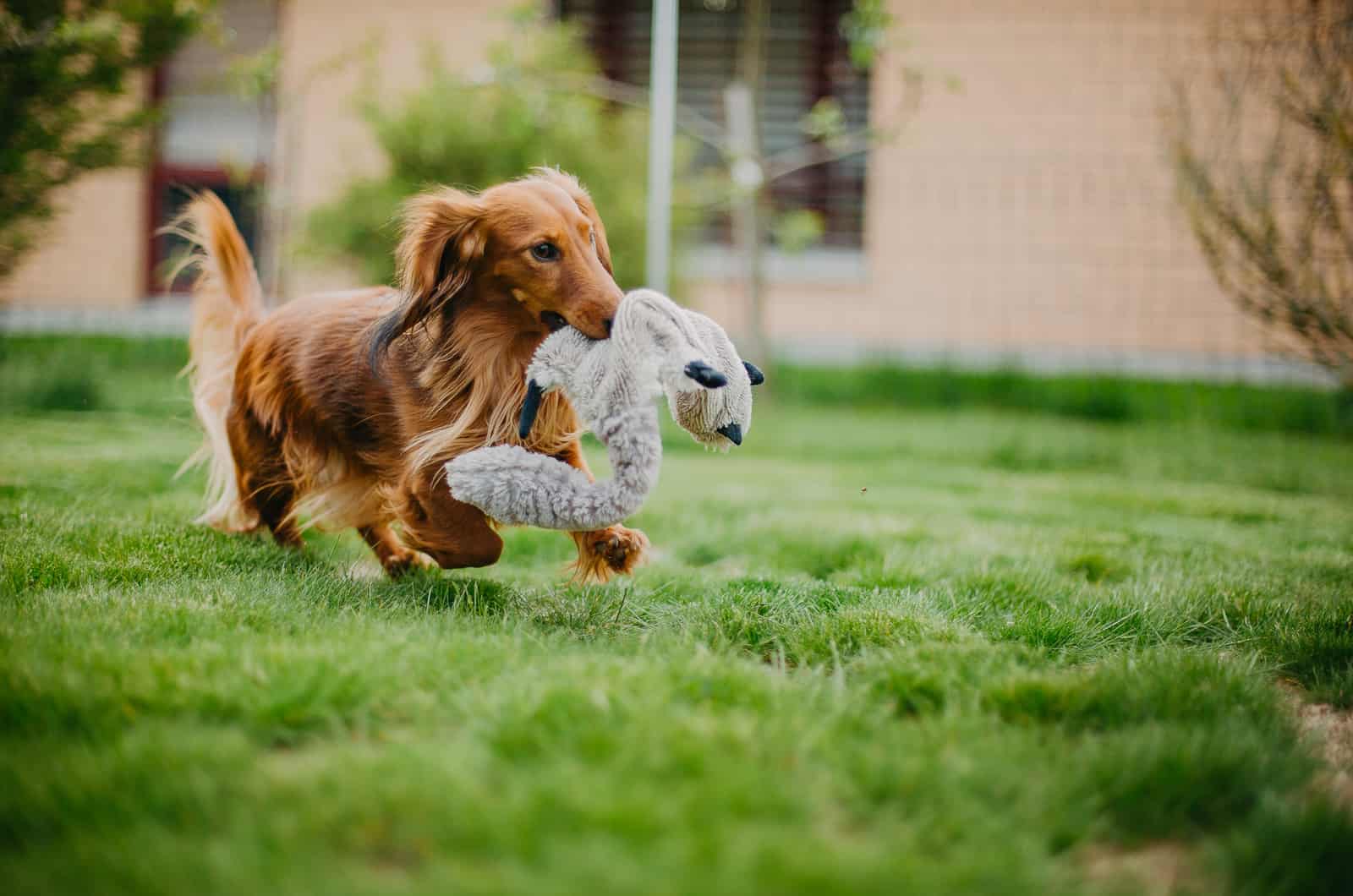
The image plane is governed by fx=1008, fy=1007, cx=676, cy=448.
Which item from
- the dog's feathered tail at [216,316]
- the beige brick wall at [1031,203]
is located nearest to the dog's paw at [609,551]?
the dog's feathered tail at [216,316]

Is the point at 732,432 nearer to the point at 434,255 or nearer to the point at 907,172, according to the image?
the point at 434,255

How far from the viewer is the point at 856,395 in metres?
8.17

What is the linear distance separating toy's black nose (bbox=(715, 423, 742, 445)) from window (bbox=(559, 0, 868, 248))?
8.61 metres

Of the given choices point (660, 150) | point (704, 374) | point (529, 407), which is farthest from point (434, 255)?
point (660, 150)

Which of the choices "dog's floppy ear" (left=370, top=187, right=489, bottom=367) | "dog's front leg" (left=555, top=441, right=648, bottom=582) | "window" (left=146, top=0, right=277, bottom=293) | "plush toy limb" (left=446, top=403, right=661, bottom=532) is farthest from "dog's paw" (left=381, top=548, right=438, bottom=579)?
"window" (left=146, top=0, right=277, bottom=293)

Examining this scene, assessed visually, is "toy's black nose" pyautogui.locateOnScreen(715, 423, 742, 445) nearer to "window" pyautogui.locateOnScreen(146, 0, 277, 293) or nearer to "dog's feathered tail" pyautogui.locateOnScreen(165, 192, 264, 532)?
"dog's feathered tail" pyautogui.locateOnScreen(165, 192, 264, 532)

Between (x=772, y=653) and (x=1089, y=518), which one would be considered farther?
(x=1089, y=518)

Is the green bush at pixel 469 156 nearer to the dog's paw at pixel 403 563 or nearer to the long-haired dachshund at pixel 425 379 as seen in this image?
the long-haired dachshund at pixel 425 379

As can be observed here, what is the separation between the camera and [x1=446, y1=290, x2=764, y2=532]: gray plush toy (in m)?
1.99

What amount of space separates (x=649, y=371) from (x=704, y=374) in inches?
5.2

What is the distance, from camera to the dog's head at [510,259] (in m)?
2.20

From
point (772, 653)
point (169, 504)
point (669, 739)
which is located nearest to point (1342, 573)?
point (772, 653)

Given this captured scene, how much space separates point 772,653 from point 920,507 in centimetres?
215

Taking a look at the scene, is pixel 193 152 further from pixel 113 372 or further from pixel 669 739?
pixel 669 739
